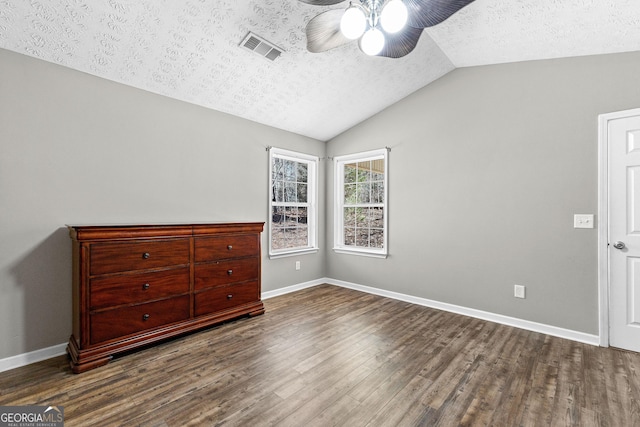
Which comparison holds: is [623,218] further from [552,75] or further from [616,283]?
[552,75]

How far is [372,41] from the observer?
177 cm

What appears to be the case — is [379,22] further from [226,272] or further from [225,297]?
[225,297]

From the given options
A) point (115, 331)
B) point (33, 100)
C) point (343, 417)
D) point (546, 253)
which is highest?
point (33, 100)

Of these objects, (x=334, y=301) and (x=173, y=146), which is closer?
(x=173, y=146)

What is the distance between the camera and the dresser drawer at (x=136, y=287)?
2273 mm

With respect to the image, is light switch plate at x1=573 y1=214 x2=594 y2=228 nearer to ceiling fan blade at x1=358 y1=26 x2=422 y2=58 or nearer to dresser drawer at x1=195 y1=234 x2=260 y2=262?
ceiling fan blade at x1=358 y1=26 x2=422 y2=58

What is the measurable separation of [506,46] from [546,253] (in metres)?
2.06

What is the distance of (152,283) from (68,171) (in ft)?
3.85

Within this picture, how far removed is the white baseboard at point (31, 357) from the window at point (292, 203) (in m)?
2.25

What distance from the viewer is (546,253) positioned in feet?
9.54

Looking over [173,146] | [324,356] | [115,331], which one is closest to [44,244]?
[115,331]

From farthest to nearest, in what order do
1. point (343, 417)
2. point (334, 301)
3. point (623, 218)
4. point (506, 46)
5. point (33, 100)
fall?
point (334, 301), point (506, 46), point (623, 218), point (33, 100), point (343, 417)

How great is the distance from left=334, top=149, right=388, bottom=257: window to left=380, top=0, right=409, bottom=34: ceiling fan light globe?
260 centimetres

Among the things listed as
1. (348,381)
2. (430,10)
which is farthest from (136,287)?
(430,10)
